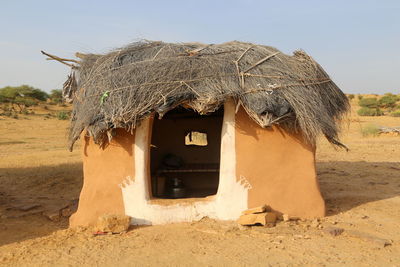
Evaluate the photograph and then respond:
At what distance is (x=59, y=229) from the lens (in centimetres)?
589

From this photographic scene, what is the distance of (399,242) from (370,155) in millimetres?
8510

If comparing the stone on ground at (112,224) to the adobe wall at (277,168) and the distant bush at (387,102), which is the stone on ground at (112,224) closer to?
the adobe wall at (277,168)

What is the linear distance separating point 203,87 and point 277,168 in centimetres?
169

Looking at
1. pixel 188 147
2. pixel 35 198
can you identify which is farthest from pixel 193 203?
pixel 35 198

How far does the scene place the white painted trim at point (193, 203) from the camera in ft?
18.2

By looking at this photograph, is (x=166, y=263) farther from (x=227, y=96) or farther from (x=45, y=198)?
(x=45, y=198)

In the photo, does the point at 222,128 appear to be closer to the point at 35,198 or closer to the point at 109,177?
the point at 109,177

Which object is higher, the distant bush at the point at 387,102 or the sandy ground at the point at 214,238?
the distant bush at the point at 387,102

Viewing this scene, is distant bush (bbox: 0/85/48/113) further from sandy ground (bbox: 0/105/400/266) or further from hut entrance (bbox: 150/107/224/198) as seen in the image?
sandy ground (bbox: 0/105/400/266)

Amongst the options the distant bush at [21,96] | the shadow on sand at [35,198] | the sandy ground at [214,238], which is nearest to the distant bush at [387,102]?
the sandy ground at [214,238]

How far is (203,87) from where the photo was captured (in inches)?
211

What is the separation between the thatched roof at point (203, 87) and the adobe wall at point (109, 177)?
31 centimetres

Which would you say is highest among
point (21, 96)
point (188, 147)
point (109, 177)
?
point (21, 96)

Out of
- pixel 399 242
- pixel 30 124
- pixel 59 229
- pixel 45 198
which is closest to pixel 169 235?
pixel 59 229
